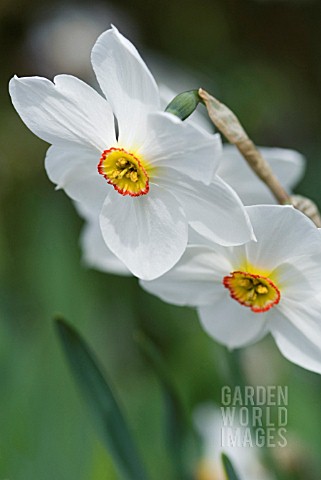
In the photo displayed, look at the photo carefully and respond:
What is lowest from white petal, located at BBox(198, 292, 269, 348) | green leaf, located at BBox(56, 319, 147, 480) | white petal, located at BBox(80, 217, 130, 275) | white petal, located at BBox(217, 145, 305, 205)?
green leaf, located at BBox(56, 319, 147, 480)

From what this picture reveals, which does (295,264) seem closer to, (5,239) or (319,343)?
(319,343)

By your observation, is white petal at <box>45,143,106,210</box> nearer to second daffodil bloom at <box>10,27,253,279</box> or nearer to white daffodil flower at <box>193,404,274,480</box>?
second daffodil bloom at <box>10,27,253,279</box>

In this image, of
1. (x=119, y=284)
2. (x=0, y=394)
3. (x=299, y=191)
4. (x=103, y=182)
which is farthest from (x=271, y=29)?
(x=103, y=182)

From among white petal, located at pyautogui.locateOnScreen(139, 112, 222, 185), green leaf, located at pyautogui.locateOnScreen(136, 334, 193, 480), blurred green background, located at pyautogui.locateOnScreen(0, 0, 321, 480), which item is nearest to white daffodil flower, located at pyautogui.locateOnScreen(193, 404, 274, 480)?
blurred green background, located at pyautogui.locateOnScreen(0, 0, 321, 480)

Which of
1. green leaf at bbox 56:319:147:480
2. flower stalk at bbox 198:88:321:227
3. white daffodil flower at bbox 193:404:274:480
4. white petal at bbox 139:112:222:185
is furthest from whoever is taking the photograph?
white daffodil flower at bbox 193:404:274:480

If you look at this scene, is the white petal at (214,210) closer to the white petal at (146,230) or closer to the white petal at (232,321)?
the white petal at (146,230)
